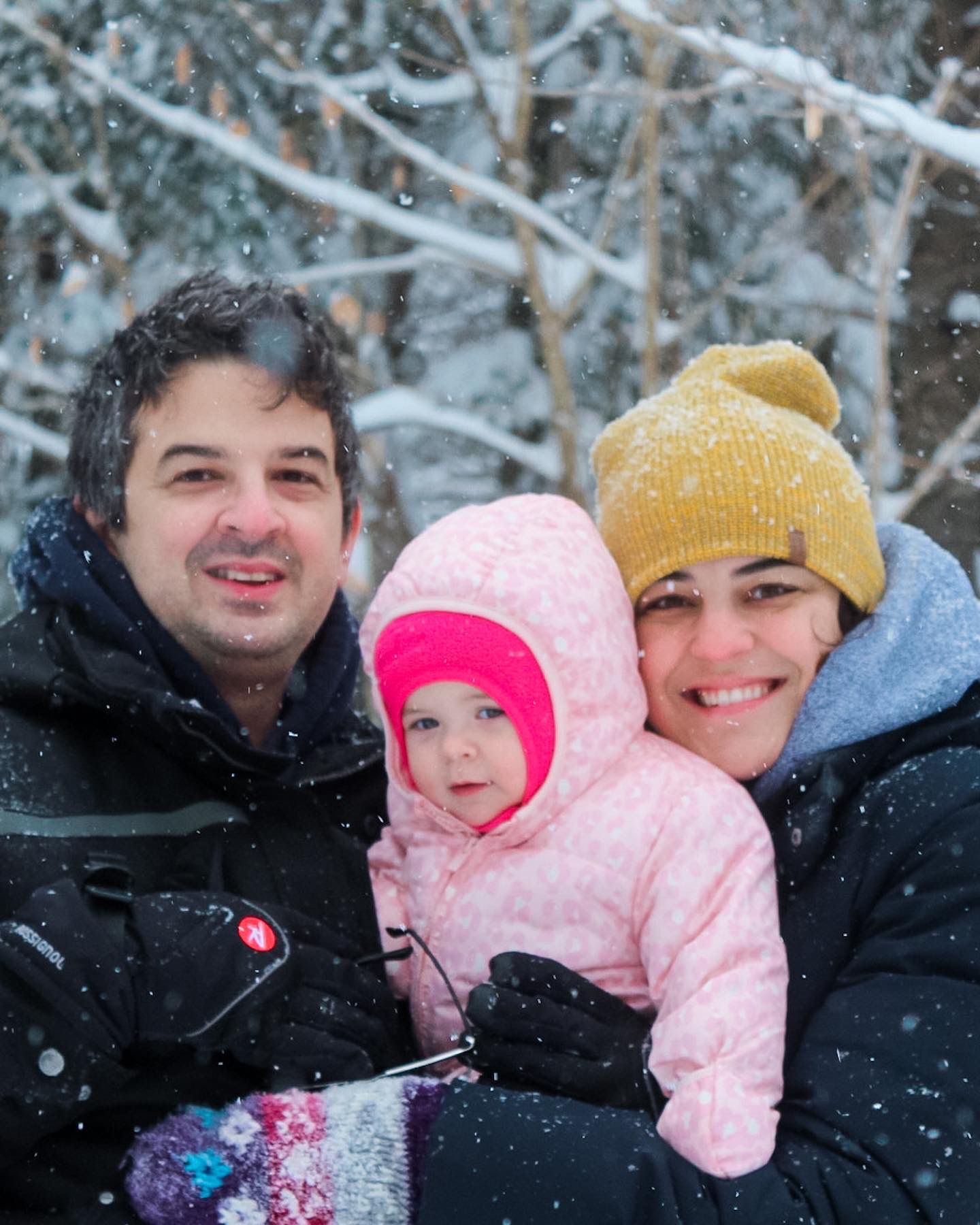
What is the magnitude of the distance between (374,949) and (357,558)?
6.62m

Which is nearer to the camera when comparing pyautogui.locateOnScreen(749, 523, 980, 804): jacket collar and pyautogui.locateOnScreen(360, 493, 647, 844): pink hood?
pyautogui.locateOnScreen(749, 523, 980, 804): jacket collar

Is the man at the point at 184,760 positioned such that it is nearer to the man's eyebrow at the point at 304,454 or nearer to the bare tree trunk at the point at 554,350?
the man's eyebrow at the point at 304,454

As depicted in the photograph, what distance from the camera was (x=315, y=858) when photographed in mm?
2828

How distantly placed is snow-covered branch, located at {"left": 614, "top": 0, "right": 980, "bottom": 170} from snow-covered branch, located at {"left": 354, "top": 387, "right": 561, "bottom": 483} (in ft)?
9.67

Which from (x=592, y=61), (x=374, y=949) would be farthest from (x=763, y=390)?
(x=592, y=61)

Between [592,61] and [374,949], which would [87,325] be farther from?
[374,949]

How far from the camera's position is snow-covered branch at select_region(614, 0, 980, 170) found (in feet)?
13.9

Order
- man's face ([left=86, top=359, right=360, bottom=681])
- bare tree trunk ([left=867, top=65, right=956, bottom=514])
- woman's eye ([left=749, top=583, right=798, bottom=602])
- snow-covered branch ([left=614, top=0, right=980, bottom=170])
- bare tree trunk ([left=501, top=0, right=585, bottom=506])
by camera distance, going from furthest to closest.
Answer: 1. bare tree trunk ([left=501, top=0, right=585, bottom=506])
2. bare tree trunk ([left=867, top=65, right=956, bottom=514])
3. snow-covered branch ([left=614, top=0, right=980, bottom=170])
4. man's face ([left=86, top=359, right=360, bottom=681])
5. woman's eye ([left=749, top=583, right=798, bottom=602])

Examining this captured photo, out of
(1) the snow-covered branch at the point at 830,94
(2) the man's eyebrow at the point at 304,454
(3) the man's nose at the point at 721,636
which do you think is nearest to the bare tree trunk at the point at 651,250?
(1) the snow-covered branch at the point at 830,94

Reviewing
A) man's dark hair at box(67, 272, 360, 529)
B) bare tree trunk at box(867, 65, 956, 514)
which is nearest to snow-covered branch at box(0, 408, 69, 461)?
bare tree trunk at box(867, 65, 956, 514)

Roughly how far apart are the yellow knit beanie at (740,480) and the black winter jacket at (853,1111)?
0.53 m

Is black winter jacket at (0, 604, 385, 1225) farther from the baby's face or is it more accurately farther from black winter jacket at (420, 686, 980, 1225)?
black winter jacket at (420, 686, 980, 1225)

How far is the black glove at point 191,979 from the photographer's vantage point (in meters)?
2.06

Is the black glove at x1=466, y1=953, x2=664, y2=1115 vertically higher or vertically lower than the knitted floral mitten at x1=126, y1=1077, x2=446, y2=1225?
higher
